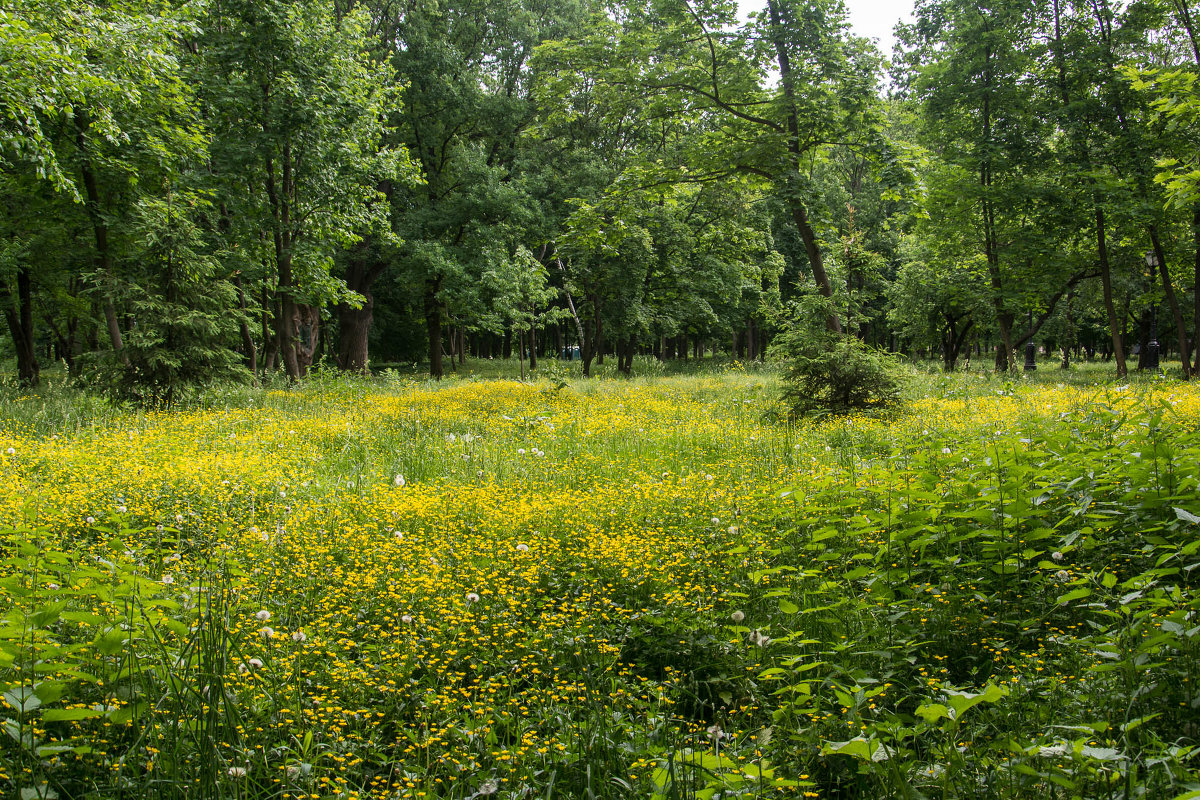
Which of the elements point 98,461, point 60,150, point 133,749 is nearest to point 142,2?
point 60,150

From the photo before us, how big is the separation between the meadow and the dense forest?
6269 mm

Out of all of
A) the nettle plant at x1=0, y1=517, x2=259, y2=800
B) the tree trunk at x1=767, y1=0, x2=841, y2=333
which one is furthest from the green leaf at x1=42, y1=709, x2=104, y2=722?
the tree trunk at x1=767, y1=0, x2=841, y2=333

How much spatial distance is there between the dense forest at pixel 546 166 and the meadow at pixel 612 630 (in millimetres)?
6269

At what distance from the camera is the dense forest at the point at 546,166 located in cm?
1130

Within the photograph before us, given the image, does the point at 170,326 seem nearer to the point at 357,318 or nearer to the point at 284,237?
the point at 284,237

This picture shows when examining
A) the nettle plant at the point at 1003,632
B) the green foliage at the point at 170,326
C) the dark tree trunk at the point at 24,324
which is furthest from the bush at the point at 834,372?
the dark tree trunk at the point at 24,324

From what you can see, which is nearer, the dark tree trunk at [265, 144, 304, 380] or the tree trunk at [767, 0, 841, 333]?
the tree trunk at [767, 0, 841, 333]

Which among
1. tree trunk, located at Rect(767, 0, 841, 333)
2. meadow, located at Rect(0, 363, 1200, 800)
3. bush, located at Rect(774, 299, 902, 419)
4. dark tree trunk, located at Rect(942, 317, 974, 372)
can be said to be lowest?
meadow, located at Rect(0, 363, 1200, 800)

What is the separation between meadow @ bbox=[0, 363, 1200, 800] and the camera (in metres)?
2.17

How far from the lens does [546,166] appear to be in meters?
30.3

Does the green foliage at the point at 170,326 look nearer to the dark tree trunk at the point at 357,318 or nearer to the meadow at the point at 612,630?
the meadow at the point at 612,630

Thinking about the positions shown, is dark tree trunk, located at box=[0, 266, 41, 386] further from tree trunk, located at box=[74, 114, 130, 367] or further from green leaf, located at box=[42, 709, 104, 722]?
green leaf, located at box=[42, 709, 104, 722]

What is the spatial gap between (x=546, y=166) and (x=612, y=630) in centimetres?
2981

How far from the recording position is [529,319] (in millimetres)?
26641
